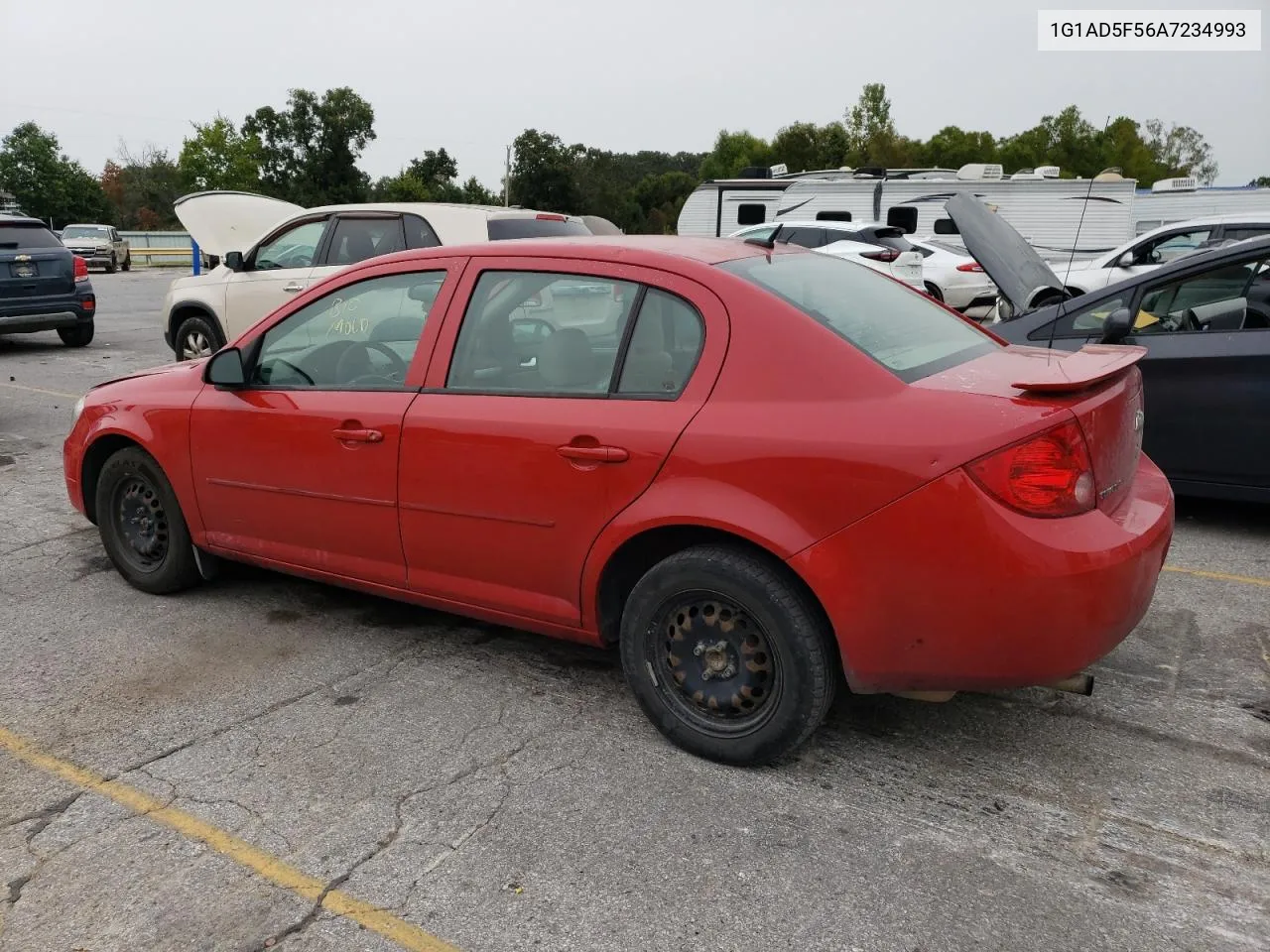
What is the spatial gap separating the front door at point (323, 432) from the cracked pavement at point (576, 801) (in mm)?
446

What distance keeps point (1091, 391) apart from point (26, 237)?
13.5 meters

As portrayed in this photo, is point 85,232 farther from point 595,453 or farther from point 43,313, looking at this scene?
point 595,453

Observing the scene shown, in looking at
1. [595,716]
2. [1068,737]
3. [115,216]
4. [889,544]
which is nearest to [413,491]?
[595,716]

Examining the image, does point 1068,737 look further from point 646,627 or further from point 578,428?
point 578,428

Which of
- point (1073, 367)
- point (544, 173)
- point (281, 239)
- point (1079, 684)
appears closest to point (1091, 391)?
point (1073, 367)

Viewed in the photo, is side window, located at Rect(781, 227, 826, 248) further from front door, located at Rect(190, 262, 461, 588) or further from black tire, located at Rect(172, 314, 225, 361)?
front door, located at Rect(190, 262, 461, 588)

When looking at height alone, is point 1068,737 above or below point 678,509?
below

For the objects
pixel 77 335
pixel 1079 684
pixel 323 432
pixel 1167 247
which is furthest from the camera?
pixel 77 335

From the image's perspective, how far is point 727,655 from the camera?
3.19 meters

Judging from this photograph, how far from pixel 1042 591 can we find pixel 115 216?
316ft

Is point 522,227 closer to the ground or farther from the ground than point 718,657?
farther from the ground

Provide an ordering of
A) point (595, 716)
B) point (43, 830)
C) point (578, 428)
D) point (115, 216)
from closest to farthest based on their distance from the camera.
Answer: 1. point (43, 830)
2. point (578, 428)
3. point (595, 716)
4. point (115, 216)

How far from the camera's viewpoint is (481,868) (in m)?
2.74

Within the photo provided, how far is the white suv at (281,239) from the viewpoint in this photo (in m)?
8.82
